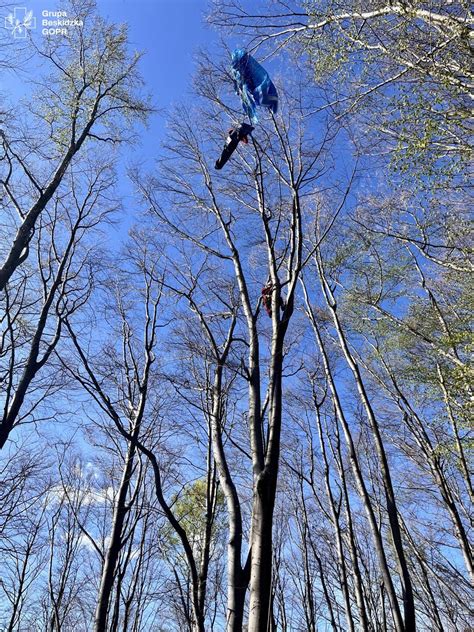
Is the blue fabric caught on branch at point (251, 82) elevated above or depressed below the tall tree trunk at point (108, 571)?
above

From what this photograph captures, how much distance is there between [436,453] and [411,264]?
4.03 metres

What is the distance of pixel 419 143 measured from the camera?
4.41 metres

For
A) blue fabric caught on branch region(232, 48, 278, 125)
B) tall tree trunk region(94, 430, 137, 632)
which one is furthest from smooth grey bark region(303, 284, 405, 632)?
blue fabric caught on branch region(232, 48, 278, 125)

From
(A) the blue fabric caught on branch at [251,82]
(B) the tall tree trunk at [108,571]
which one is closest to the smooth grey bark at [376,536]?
(B) the tall tree trunk at [108,571]

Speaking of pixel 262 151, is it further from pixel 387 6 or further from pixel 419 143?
pixel 387 6

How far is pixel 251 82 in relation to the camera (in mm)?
4789

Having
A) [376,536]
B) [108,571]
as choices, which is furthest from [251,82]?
[108,571]

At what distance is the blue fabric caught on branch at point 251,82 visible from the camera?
15.2 feet

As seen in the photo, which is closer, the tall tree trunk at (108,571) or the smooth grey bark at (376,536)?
the smooth grey bark at (376,536)

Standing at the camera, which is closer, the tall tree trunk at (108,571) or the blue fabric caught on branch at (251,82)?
the blue fabric caught on branch at (251,82)

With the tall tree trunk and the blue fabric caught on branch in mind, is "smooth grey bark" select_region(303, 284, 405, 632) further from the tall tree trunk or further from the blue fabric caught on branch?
the blue fabric caught on branch

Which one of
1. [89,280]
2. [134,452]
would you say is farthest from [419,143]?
[134,452]

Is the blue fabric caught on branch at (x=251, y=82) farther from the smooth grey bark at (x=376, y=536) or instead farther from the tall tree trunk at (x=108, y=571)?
the tall tree trunk at (x=108, y=571)

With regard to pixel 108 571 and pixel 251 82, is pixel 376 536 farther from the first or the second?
pixel 251 82
